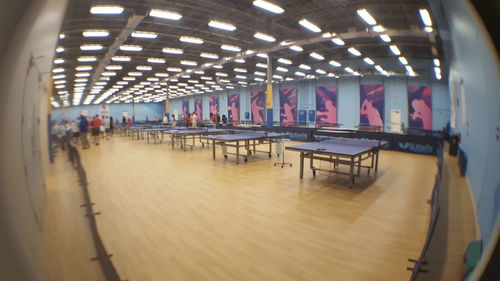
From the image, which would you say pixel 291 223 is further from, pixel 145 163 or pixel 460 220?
pixel 145 163

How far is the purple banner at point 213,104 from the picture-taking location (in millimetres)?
30078

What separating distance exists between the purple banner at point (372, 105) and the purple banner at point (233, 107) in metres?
14.0

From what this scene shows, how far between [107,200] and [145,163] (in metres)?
3.79

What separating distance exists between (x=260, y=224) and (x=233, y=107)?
2508cm

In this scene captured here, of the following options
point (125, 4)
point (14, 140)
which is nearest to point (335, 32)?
point (125, 4)

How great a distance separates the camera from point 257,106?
24719 mm

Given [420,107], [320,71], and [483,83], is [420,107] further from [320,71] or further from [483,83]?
[483,83]

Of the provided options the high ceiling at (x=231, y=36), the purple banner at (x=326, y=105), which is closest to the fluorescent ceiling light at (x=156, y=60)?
the high ceiling at (x=231, y=36)

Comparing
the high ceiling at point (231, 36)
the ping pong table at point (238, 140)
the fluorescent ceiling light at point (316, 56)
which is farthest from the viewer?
the fluorescent ceiling light at point (316, 56)

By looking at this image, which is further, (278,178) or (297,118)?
(297,118)

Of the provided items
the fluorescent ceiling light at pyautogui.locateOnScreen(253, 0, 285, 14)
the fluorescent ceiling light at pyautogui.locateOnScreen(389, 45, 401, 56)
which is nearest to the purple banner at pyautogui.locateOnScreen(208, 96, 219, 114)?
the fluorescent ceiling light at pyautogui.locateOnScreen(389, 45, 401, 56)

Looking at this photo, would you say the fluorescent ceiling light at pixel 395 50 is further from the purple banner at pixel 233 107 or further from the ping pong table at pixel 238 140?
the purple banner at pixel 233 107

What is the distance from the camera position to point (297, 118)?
21.6m

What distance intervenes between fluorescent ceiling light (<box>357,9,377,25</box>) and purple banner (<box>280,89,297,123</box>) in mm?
14001
